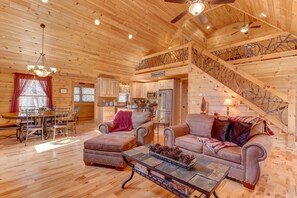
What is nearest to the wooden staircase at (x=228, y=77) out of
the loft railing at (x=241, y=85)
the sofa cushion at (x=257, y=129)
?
the loft railing at (x=241, y=85)

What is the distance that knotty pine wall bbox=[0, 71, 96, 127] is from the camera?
5.33 metres

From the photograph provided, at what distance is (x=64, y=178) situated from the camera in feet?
8.19

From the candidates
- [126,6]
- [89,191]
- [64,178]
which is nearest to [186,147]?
[89,191]

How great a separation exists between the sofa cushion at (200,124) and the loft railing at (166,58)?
3.29 metres

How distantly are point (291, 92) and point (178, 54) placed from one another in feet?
13.2

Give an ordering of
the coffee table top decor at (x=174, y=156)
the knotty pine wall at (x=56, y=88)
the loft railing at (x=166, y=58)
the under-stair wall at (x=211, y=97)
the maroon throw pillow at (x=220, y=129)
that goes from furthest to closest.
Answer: the loft railing at (x=166, y=58) < the knotty pine wall at (x=56, y=88) < the under-stair wall at (x=211, y=97) < the maroon throw pillow at (x=220, y=129) < the coffee table top decor at (x=174, y=156)

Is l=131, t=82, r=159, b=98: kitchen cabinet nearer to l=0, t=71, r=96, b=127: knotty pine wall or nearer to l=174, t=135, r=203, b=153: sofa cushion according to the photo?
l=0, t=71, r=96, b=127: knotty pine wall

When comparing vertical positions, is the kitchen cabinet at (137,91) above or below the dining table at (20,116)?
above

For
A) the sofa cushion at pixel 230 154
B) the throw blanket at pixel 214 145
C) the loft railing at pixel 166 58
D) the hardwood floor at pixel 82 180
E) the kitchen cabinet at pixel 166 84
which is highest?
Answer: the loft railing at pixel 166 58

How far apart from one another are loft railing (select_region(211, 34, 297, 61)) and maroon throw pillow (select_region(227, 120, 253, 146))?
4448mm

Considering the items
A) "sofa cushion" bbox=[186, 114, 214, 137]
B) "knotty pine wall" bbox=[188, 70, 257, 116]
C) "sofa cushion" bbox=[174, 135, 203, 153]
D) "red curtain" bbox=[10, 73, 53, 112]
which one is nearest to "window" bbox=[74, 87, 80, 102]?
"red curtain" bbox=[10, 73, 53, 112]

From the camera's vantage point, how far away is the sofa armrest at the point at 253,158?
215 cm

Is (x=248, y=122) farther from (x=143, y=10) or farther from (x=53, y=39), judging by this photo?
(x=53, y=39)

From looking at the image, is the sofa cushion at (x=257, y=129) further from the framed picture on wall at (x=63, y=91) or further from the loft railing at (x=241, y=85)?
the framed picture on wall at (x=63, y=91)
